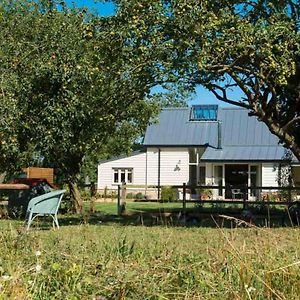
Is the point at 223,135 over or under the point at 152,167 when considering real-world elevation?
over

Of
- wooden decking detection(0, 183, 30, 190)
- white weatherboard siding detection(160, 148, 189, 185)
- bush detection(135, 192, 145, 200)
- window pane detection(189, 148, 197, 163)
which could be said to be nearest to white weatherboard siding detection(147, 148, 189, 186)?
white weatherboard siding detection(160, 148, 189, 185)

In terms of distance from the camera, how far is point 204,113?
137ft

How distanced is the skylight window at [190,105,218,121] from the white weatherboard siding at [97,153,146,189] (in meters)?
4.86

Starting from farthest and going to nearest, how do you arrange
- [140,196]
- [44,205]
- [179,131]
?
[179,131] < [140,196] < [44,205]

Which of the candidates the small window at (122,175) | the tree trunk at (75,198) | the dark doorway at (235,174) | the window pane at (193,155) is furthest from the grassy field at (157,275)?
the small window at (122,175)

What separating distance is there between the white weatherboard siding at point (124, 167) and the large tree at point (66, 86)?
22.5m

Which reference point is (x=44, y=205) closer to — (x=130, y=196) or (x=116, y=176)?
(x=130, y=196)

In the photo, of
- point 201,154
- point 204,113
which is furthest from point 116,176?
point 204,113

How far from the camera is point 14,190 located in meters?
20.2

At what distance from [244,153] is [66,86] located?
85.5 ft

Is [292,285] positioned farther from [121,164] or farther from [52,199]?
[121,164]

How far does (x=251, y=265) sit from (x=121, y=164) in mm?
37204

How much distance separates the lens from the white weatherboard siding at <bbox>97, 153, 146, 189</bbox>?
134ft

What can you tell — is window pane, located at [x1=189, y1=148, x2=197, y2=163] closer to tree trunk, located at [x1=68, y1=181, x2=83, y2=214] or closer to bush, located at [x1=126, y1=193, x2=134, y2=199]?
bush, located at [x1=126, y1=193, x2=134, y2=199]
